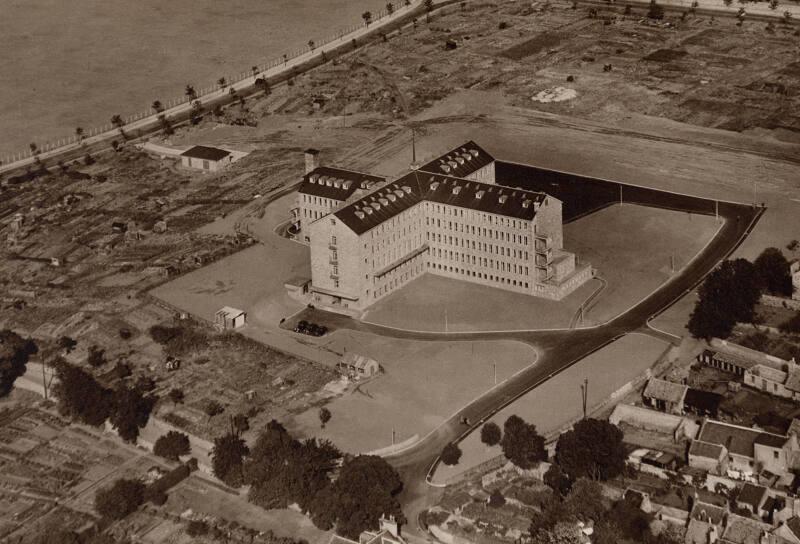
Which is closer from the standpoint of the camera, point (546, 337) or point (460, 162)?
point (546, 337)

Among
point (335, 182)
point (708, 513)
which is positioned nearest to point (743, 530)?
point (708, 513)

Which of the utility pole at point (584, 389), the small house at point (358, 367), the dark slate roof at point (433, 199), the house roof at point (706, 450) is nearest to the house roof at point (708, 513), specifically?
the house roof at point (706, 450)

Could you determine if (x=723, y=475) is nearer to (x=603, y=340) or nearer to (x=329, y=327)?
(x=603, y=340)

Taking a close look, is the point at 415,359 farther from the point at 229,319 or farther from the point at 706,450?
the point at 706,450

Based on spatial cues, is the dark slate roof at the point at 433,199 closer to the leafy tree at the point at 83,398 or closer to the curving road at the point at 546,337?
the curving road at the point at 546,337

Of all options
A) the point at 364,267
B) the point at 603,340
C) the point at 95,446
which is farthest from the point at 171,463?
the point at 603,340

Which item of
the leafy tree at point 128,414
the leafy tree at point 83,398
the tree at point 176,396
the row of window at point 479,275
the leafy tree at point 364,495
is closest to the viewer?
the leafy tree at point 364,495
